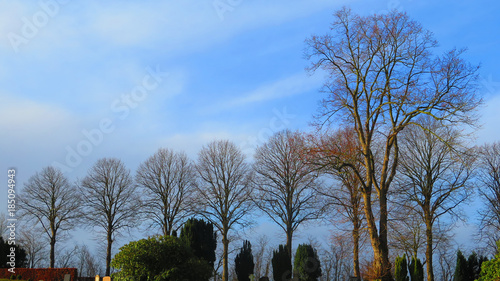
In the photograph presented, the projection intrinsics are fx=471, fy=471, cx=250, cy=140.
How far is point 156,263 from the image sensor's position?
18641 mm

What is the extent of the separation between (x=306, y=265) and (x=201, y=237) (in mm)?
6826

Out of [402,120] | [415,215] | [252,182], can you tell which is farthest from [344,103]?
[252,182]

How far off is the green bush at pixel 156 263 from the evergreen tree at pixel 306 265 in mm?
11785

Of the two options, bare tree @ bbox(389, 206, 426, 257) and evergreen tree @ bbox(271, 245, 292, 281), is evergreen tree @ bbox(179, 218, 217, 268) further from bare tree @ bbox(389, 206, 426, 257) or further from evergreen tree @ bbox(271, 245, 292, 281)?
bare tree @ bbox(389, 206, 426, 257)

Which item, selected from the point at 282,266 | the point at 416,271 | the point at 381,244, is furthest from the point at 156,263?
the point at 416,271

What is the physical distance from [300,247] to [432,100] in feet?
49.2

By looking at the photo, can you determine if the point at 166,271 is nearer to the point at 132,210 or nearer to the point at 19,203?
the point at 132,210

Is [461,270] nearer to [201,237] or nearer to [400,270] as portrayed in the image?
[400,270]

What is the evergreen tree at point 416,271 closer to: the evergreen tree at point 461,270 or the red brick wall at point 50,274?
the evergreen tree at point 461,270

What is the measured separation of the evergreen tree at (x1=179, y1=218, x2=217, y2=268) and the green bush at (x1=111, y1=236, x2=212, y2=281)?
31.3ft

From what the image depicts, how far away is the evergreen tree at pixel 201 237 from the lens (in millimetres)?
28812

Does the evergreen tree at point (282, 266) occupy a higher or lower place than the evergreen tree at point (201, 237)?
lower

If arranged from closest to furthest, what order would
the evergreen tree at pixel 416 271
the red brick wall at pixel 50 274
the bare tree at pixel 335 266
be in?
the evergreen tree at pixel 416 271, the red brick wall at pixel 50 274, the bare tree at pixel 335 266

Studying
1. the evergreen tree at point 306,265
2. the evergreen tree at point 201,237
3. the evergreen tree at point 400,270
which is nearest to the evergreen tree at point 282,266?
the evergreen tree at point 306,265
